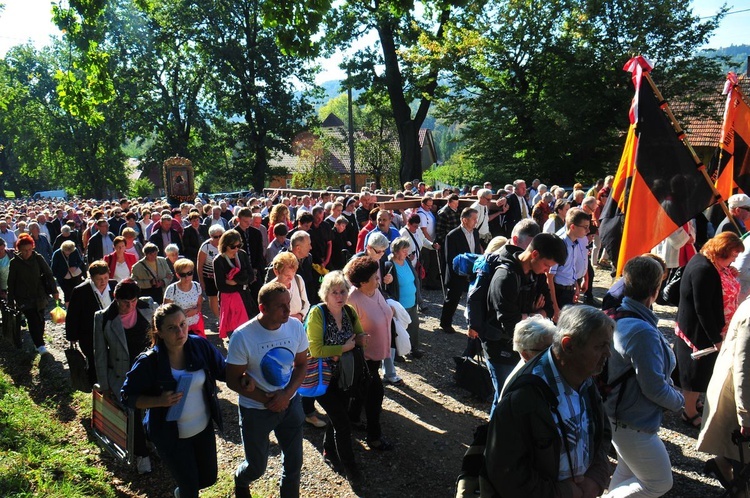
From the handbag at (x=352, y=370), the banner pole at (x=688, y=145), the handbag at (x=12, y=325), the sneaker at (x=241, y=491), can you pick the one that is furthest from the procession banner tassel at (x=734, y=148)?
the handbag at (x=12, y=325)

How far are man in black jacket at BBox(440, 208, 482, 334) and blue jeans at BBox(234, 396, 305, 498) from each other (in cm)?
469

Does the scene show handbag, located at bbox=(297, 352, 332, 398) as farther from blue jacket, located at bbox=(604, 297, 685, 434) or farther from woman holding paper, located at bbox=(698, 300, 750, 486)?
woman holding paper, located at bbox=(698, 300, 750, 486)

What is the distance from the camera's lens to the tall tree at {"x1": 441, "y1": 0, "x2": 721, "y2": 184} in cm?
2052

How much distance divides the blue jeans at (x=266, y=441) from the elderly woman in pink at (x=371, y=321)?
1.22 m

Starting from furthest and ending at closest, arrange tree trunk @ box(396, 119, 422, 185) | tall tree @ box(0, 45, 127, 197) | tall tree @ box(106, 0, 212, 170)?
tall tree @ box(0, 45, 127, 197), tall tree @ box(106, 0, 212, 170), tree trunk @ box(396, 119, 422, 185)

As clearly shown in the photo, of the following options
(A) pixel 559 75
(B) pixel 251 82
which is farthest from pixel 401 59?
(B) pixel 251 82

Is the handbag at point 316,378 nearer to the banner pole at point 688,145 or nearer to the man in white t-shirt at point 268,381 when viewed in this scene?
the man in white t-shirt at point 268,381

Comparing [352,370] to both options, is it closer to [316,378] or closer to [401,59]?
[316,378]

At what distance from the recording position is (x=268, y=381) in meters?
3.69

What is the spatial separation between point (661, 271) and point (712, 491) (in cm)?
207

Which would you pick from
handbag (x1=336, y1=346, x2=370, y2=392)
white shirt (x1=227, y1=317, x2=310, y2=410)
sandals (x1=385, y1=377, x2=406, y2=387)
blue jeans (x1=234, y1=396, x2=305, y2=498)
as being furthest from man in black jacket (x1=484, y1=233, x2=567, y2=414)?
sandals (x1=385, y1=377, x2=406, y2=387)

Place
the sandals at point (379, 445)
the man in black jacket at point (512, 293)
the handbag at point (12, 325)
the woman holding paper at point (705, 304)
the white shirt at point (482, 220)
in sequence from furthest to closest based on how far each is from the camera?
the white shirt at point (482, 220) < the handbag at point (12, 325) < the sandals at point (379, 445) < the woman holding paper at point (705, 304) < the man in black jacket at point (512, 293)

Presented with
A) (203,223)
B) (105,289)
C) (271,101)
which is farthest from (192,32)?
(105,289)

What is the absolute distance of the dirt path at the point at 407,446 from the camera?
452 centimetres
